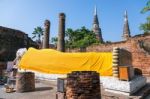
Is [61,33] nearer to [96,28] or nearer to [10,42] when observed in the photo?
[10,42]

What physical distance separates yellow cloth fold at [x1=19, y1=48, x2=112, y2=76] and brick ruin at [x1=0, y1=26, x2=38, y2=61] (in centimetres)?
901

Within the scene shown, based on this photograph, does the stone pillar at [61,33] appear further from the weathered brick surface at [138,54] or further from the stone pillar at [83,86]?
the stone pillar at [83,86]

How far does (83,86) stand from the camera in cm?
627

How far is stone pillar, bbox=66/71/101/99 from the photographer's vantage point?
625 centimetres

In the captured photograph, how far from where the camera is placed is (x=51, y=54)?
1605cm

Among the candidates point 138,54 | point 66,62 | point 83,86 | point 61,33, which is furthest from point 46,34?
point 83,86

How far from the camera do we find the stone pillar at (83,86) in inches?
246

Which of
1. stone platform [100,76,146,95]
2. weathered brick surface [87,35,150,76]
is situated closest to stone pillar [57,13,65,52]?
weathered brick surface [87,35,150,76]

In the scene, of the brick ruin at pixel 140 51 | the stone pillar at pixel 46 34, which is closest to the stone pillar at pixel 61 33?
the stone pillar at pixel 46 34

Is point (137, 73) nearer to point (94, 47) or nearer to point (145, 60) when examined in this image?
point (145, 60)

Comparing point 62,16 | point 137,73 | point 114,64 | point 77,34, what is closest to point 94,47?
point 62,16

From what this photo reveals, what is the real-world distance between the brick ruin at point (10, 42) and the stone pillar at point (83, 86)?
1966 cm

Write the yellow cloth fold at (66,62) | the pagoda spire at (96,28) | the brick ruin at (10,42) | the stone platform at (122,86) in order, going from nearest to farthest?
the stone platform at (122,86) < the yellow cloth fold at (66,62) < the brick ruin at (10,42) < the pagoda spire at (96,28)

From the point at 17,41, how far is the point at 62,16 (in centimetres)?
607
